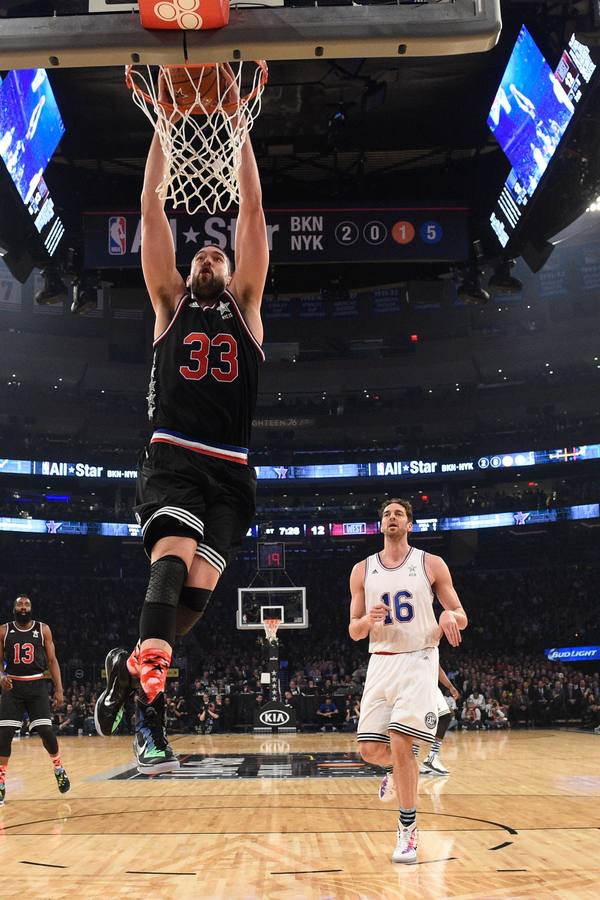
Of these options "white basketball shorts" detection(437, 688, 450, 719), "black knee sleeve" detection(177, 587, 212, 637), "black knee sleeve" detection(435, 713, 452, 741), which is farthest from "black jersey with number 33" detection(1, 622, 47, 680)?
"black knee sleeve" detection(177, 587, 212, 637)

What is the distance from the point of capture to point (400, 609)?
6.88 m

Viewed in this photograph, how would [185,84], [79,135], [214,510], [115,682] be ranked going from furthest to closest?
[79,135] < [185,84] < [214,510] < [115,682]

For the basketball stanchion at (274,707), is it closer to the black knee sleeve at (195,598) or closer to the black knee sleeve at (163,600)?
the black knee sleeve at (195,598)

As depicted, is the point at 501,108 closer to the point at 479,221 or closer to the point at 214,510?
the point at 479,221

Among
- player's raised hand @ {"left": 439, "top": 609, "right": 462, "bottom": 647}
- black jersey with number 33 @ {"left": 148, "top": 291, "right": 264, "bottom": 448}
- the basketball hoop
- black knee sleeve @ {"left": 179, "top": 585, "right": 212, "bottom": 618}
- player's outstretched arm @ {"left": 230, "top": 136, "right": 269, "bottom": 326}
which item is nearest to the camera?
black knee sleeve @ {"left": 179, "top": 585, "right": 212, "bottom": 618}

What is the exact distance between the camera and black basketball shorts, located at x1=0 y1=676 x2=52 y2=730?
9.65 metres

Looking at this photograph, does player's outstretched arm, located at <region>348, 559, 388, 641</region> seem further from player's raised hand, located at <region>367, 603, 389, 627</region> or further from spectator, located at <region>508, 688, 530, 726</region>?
spectator, located at <region>508, 688, 530, 726</region>

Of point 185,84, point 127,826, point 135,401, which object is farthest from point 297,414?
point 185,84

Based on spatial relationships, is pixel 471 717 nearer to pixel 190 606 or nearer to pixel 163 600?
pixel 190 606

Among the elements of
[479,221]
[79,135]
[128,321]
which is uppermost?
[128,321]

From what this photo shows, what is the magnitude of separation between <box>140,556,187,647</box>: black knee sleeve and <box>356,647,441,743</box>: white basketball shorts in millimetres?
3230

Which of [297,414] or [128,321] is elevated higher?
[128,321]

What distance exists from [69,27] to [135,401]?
36.0 meters

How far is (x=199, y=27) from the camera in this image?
4.28 m
